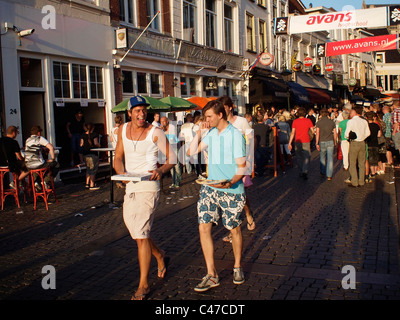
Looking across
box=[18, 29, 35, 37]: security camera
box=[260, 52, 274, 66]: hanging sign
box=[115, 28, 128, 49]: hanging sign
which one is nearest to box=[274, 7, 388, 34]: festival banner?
box=[115, 28, 128, 49]: hanging sign

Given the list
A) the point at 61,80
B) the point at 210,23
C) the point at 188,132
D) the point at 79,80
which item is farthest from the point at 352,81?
the point at 61,80

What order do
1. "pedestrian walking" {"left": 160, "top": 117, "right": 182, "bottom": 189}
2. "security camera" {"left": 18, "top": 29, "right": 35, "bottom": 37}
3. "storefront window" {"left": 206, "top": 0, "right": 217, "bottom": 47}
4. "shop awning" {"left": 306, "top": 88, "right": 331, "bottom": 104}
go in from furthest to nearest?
"shop awning" {"left": 306, "top": 88, "right": 331, "bottom": 104} < "storefront window" {"left": 206, "top": 0, "right": 217, "bottom": 47} < "pedestrian walking" {"left": 160, "top": 117, "right": 182, "bottom": 189} < "security camera" {"left": 18, "top": 29, "right": 35, "bottom": 37}

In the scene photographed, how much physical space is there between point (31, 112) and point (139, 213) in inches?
349

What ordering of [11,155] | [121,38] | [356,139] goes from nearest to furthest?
[11,155]
[356,139]
[121,38]

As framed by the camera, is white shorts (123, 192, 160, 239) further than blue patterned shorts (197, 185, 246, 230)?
No

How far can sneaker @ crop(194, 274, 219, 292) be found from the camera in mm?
4155

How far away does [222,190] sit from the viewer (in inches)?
169

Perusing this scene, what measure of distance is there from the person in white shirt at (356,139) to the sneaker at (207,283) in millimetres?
6629

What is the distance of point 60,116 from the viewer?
13.8m

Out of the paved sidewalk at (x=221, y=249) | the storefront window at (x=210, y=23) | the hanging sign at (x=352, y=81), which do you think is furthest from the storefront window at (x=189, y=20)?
the hanging sign at (x=352, y=81)

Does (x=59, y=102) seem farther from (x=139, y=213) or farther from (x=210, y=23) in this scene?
(x=210, y=23)

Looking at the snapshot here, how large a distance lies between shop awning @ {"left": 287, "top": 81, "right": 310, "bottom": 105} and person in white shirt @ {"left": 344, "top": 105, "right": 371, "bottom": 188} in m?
17.1

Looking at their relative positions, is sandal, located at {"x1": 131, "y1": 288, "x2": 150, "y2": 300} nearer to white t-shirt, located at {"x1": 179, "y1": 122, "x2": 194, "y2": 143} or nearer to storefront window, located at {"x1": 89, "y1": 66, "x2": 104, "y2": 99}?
white t-shirt, located at {"x1": 179, "y1": 122, "x2": 194, "y2": 143}

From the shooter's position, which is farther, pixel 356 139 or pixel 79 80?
pixel 79 80
